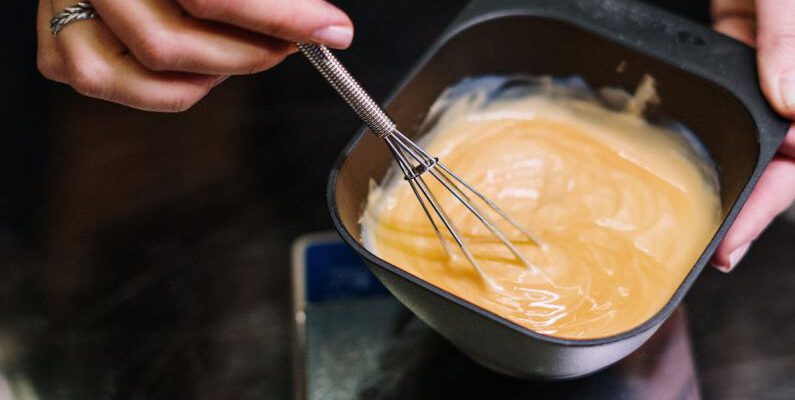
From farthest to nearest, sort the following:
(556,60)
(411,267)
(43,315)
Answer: (43,315)
(556,60)
(411,267)

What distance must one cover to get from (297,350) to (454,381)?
184 mm

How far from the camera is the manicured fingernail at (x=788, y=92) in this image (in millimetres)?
749

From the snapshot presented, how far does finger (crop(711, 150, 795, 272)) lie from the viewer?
0.78 m

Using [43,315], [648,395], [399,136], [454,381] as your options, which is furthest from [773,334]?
[43,315]

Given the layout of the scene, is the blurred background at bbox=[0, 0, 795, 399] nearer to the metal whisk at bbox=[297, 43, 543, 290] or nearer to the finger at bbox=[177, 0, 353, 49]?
the metal whisk at bbox=[297, 43, 543, 290]

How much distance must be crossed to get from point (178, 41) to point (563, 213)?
0.41m

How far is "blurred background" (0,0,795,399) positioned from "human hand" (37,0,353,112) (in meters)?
0.35

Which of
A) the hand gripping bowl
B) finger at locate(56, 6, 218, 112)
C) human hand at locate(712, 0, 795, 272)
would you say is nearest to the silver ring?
finger at locate(56, 6, 218, 112)

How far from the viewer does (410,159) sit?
833mm

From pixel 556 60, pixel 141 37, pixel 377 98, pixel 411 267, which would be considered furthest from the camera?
pixel 377 98

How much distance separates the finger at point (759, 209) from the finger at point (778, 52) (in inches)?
3.3

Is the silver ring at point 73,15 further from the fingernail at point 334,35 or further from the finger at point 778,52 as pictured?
the finger at point 778,52

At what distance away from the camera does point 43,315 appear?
1.01 m

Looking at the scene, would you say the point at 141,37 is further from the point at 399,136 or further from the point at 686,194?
the point at 686,194
